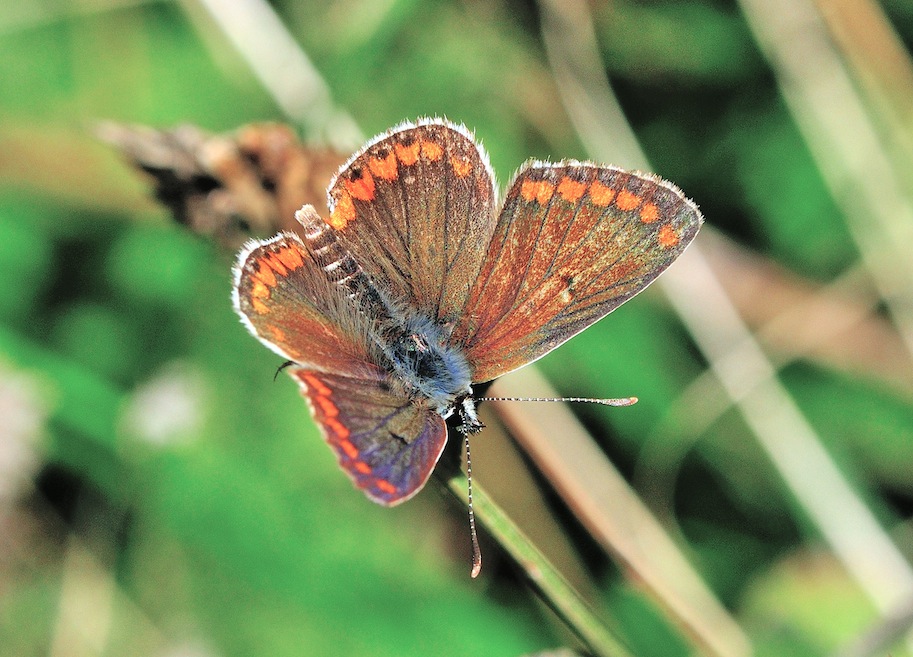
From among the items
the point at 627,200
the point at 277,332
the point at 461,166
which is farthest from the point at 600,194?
the point at 277,332

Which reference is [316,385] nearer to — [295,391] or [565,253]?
[565,253]

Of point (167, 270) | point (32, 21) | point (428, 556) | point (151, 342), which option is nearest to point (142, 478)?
point (151, 342)

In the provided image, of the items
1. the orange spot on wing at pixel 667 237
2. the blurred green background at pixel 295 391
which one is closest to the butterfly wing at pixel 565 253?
the orange spot on wing at pixel 667 237

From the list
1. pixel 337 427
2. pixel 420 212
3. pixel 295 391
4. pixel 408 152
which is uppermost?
pixel 408 152

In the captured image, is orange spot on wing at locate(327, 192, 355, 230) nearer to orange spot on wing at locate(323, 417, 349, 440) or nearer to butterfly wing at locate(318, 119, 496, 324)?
butterfly wing at locate(318, 119, 496, 324)

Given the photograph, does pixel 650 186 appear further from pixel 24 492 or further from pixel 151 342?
pixel 24 492

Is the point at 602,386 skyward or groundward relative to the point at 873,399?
skyward
